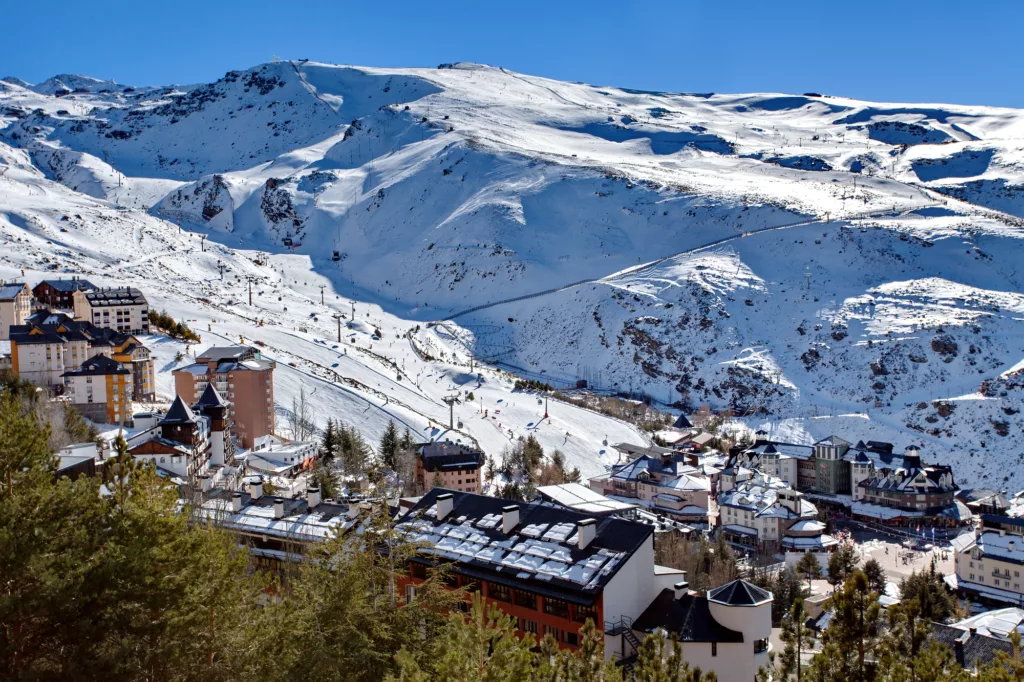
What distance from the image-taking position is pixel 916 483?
211 feet

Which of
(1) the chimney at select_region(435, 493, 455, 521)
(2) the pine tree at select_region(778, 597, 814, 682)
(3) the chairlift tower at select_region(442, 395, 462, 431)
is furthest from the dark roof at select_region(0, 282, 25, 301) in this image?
(2) the pine tree at select_region(778, 597, 814, 682)

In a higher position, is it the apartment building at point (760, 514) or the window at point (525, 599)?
the window at point (525, 599)

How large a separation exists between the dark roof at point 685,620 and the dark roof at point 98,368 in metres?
39.2

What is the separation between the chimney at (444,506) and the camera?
98.1ft

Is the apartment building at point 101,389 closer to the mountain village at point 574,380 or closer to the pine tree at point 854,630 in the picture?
the mountain village at point 574,380

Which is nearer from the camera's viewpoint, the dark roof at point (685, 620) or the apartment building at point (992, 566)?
the dark roof at point (685, 620)

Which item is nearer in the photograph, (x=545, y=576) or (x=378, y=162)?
(x=545, y=576)

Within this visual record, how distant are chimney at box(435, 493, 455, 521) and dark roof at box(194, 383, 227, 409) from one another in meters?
24.9

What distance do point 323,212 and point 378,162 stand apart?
1141 inches

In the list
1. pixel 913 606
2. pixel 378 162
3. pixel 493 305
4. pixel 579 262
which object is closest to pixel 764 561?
pixel 913 606

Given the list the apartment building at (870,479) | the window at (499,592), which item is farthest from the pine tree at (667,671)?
the apartment building at (870,479)

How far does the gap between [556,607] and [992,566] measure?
115 ft

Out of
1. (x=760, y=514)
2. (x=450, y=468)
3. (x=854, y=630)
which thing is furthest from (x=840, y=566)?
(x=854, y=630)

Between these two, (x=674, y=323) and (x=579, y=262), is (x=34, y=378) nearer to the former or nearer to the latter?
(x=674, y=323)
